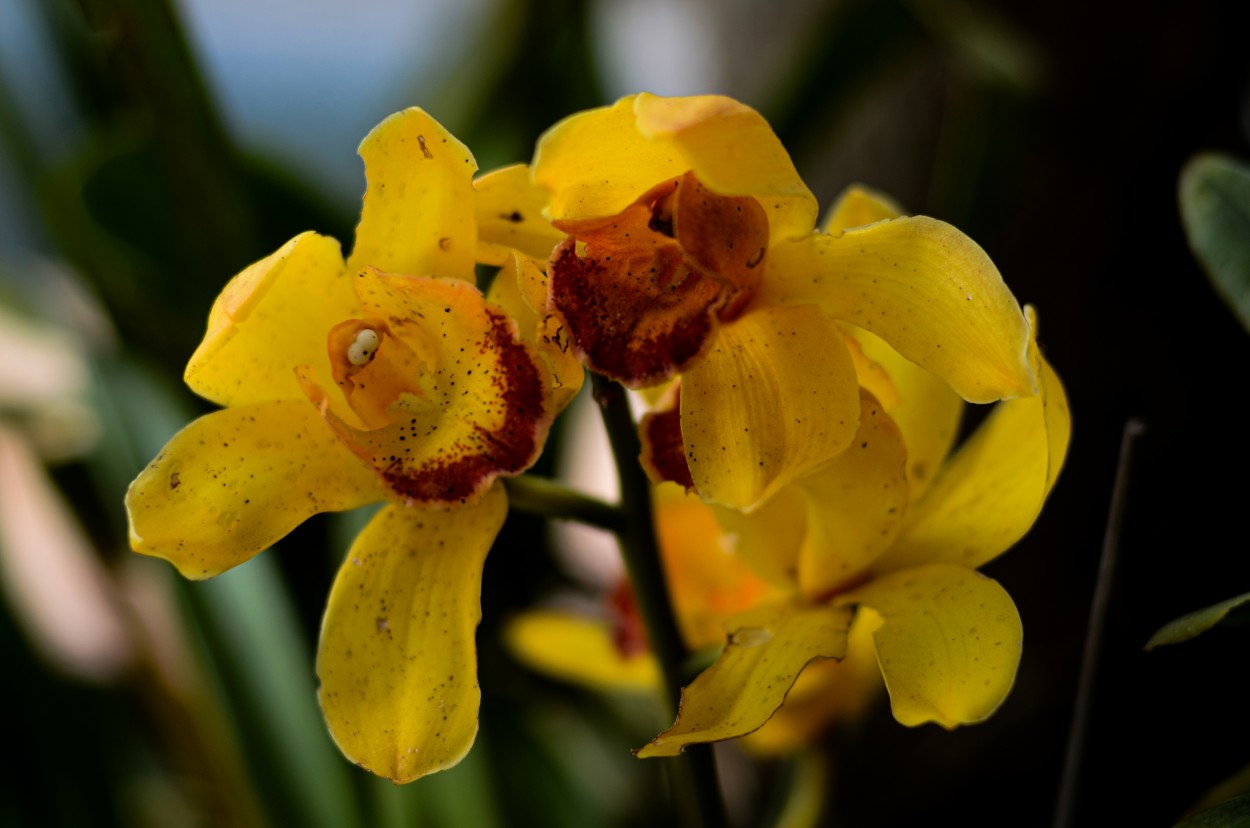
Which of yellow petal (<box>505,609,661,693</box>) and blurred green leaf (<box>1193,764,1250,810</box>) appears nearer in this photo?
blurred green leaf (<box>1193,764,1250,810</box>)

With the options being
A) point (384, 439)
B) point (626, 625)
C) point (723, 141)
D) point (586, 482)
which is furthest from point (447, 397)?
point (586, 482)

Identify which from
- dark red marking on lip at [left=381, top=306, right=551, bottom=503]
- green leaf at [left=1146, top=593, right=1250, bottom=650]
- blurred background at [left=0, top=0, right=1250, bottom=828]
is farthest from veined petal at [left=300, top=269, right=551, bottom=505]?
blurred background at [left=0, top=0, right=1250, bottom=828]

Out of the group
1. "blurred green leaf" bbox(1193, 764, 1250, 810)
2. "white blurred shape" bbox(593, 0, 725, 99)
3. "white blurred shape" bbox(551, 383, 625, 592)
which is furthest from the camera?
"white blurred shape" bbox(593, 0, 725, 99)

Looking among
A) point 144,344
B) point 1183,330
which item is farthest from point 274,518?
point 1183,330

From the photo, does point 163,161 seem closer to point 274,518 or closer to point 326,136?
point 274,518

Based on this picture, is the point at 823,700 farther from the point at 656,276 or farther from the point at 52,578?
the point at 52,578

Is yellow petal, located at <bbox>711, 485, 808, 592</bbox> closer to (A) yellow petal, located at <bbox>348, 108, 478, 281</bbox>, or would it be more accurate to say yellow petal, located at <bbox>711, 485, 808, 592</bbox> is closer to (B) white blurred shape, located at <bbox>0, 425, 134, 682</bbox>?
(A) yellow petal, located at <bbox>348, 108, 478, 281</bbox>

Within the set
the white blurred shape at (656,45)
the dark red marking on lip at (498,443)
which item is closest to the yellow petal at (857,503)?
the dark red marking on lip at (498,443)

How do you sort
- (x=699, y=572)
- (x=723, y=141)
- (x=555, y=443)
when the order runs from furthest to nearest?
1. (x=555, y=443)
2. (x=699, y=572)
3. (x=723, y=141)
